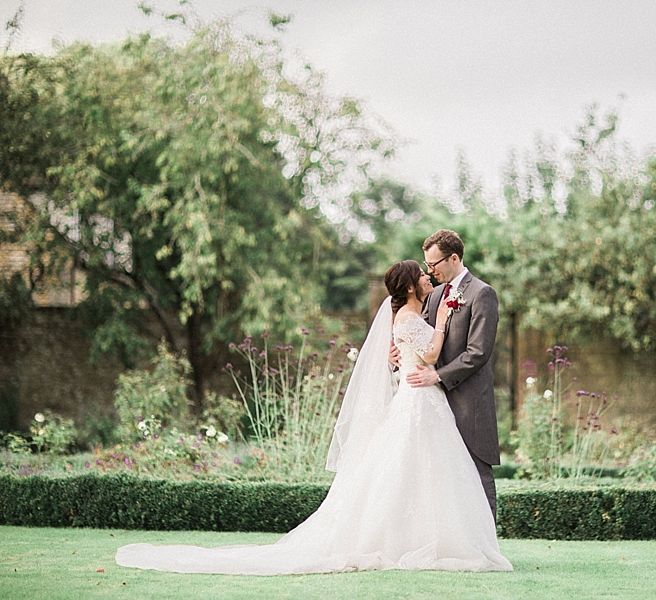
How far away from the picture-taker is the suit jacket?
19.1 ft

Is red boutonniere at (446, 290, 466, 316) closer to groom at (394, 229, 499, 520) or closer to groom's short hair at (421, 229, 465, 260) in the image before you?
groom at (394, 229, 499, 520)

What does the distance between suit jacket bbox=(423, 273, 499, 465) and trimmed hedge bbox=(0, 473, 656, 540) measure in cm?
223

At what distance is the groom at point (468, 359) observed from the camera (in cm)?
584

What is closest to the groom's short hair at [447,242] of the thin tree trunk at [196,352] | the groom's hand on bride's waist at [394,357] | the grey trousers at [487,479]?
the groom's hand on bride's waist at [394,357]

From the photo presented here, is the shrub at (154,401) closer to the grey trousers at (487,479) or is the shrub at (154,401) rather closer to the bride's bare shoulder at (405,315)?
the bride's bare shoulder at (405,315)

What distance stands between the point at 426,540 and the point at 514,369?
30.4ft

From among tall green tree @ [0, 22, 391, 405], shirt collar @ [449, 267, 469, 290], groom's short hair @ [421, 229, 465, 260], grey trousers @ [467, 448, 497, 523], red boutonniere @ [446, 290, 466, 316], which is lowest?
grey trousers @ [467, 448, 497, 523]

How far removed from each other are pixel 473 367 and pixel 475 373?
4.3 inches

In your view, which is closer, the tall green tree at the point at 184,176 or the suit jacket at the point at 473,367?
the suit jacket at the point at 473,367

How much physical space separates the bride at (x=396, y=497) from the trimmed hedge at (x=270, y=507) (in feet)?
5.82

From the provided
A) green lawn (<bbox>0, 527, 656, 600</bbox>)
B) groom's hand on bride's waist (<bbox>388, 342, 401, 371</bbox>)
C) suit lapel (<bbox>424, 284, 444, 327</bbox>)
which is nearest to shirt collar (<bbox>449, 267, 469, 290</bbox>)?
suit lapel (<bbox>424, 284, 444, 327</bbox>)

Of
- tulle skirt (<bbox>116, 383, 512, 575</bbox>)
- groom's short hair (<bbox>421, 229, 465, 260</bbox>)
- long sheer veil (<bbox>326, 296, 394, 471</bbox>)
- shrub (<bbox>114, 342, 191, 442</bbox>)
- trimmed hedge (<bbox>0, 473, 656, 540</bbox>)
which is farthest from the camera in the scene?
shrub (<bbox>114, 342, 191, 442</bbox>)

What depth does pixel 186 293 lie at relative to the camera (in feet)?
43.2

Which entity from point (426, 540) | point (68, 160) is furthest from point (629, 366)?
point (426, 540)
